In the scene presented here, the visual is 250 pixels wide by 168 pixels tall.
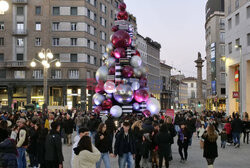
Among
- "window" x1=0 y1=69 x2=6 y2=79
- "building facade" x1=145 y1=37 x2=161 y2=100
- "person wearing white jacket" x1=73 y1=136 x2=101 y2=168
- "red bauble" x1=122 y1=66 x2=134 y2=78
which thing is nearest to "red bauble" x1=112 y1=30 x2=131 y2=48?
"red bauble" x1=122 y1=66 x2=134 y2=78

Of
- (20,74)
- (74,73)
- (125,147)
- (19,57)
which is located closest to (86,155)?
(125,147)

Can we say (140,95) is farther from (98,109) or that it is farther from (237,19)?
(237,19)

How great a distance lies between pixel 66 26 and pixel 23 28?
7.03 metres

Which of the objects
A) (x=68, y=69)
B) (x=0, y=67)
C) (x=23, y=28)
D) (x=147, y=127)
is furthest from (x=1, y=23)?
(x=147, y=127)

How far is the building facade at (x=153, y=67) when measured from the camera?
97.8 metres

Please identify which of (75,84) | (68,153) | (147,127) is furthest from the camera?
(75,84)

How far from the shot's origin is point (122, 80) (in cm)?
2622

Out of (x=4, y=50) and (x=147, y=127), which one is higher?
(x=4, y=50)

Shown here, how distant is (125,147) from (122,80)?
16.1 metres

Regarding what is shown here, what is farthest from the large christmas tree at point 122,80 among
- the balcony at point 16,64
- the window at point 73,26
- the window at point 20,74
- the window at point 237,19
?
the window at point 20,74

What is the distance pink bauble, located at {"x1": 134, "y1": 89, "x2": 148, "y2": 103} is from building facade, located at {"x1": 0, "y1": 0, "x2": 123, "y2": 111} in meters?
31.4

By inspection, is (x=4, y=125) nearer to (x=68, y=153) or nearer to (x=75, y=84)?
(x=68, y=153)

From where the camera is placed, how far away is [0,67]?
57219 millimetres

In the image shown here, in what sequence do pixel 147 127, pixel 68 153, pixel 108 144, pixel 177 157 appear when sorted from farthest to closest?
1. pixel 68 153
2. pixel 177 157
3. pixel 147 127
4. pixel 108 144
